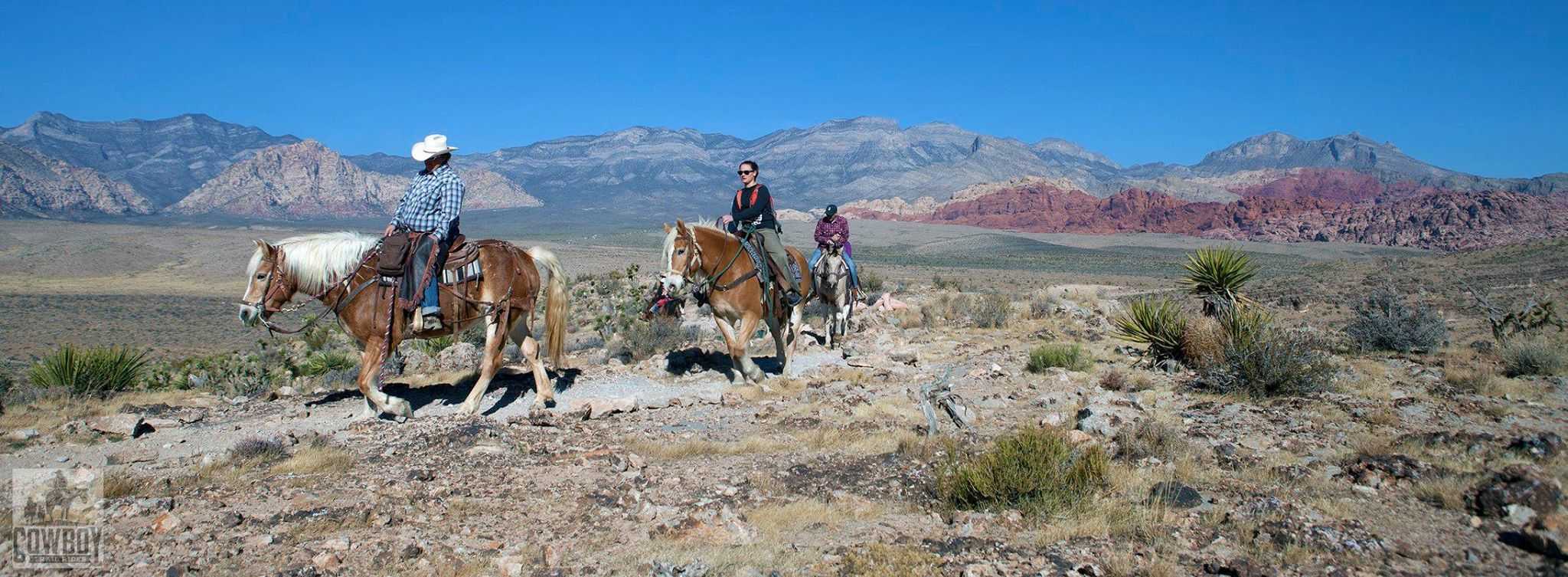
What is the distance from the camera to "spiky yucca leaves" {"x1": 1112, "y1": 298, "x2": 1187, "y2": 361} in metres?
11.7

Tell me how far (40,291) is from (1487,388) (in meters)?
53.5

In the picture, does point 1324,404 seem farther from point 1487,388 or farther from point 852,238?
point 852,238

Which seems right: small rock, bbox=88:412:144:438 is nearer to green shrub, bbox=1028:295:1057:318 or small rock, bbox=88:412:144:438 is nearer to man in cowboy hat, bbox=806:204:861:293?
man in cowboy hat, bbox=806:204:861:293

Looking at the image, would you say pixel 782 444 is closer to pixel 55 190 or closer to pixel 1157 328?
pixel 1157 328

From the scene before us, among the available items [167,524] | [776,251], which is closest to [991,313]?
Result: [776,251]

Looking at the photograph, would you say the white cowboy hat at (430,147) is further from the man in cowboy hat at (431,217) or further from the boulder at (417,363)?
the boulder at (417,363)

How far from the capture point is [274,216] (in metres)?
179

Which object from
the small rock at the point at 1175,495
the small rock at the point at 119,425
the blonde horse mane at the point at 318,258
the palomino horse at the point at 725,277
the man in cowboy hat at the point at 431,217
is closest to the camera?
the small rock at the point at 1175,495

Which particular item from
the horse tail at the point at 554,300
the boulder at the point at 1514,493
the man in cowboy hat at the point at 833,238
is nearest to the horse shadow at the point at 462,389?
the horse tail at the point at 554,300

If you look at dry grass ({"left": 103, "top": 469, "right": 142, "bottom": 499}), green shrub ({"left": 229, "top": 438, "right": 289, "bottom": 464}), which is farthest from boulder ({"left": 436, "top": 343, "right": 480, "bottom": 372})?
dry grass ({"left": 103, "top": 469, "right": 142, "bottom": 499})

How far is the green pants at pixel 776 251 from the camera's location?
35.7 feet

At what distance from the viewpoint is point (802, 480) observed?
6648 millimetres

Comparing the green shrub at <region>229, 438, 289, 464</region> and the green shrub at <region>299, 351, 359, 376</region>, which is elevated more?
the green shrub at <region>229, 438, 289, 464</region>

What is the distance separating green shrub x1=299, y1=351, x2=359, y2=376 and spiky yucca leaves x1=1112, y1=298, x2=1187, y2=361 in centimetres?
1140
